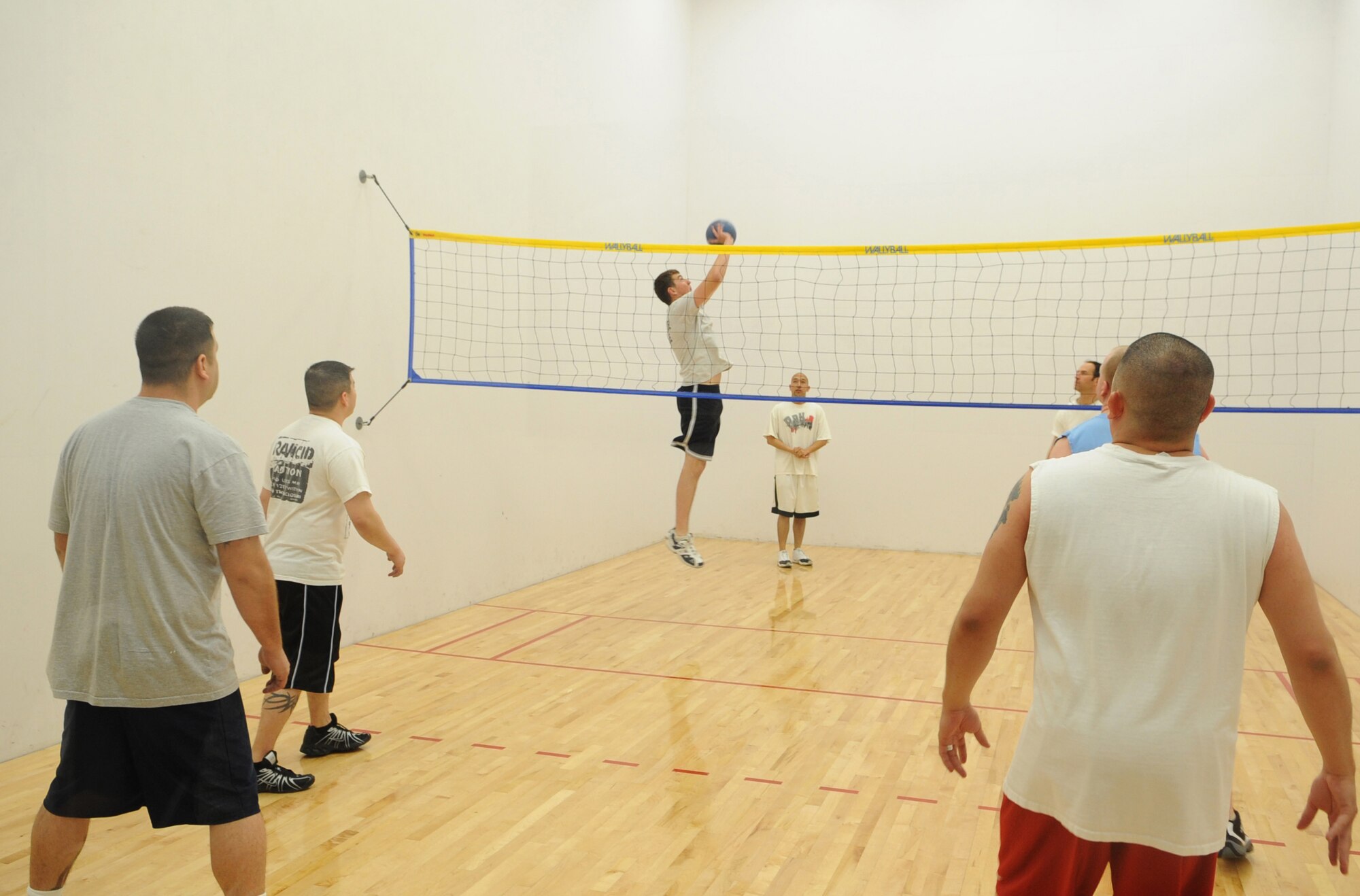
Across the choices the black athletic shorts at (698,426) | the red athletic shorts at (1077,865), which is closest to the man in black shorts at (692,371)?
the black athletic shorts at (698,426)

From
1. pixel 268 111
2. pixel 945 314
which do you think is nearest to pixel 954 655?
pixel 268 111

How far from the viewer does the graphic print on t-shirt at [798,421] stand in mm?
8586

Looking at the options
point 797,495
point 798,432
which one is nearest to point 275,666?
point 797,495

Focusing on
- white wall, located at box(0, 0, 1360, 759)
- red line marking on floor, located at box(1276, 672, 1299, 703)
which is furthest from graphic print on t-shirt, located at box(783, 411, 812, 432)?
red line marking on floor, located at box(1276, 672, 1299, 703)

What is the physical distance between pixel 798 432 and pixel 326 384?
17.8ft

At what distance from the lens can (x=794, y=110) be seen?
384 inches

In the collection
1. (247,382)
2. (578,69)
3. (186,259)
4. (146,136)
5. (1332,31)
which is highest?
(1332,31)

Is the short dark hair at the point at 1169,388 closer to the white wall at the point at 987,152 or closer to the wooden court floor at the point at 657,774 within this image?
the wooden court floor at the point at 657,774

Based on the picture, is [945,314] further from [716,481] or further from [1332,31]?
[1332,31]

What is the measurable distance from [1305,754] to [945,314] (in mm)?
5736

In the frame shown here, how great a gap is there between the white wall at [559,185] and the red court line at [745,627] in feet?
2.07

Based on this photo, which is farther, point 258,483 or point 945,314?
point 945,314

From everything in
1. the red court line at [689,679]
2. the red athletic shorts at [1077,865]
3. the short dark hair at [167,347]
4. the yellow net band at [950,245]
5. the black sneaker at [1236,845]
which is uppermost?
the yellow net band at [950,245]

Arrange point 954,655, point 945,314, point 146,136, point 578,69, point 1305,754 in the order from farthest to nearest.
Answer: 1. point 945,314
2. point 578,69
3. point 146,136
4. point 1305,754
5. point 954,655
